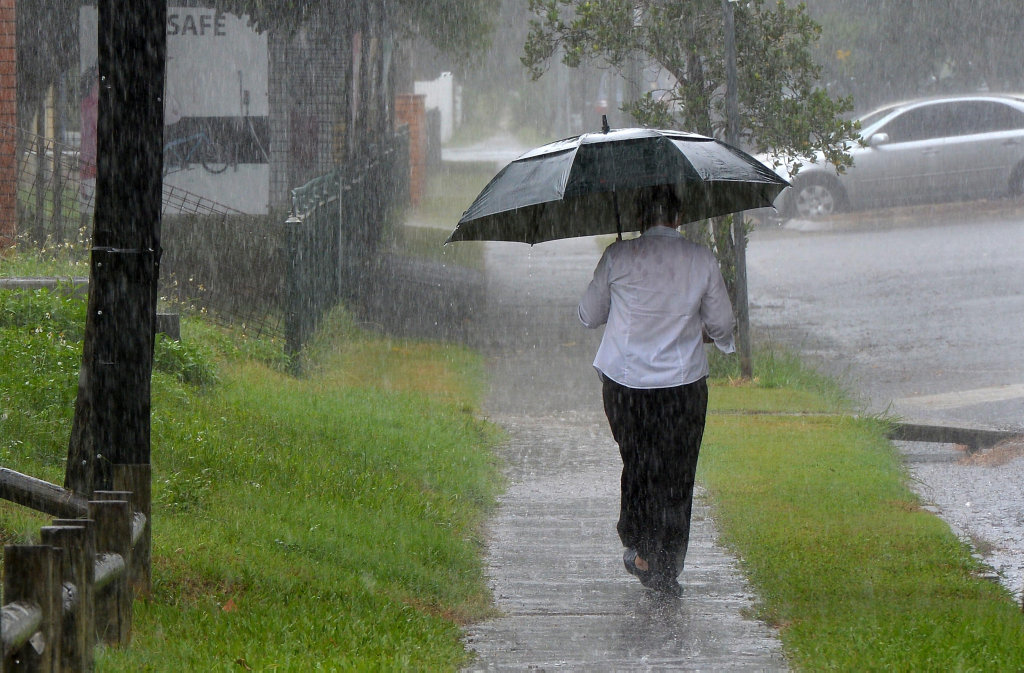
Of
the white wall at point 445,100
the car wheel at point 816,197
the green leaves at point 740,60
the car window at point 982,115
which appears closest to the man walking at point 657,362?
the green leaves at point 740,60

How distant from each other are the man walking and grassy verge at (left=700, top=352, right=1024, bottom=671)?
56 centimetres

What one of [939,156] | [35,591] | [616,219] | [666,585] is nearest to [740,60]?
[616,219]

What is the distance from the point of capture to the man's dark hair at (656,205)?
5.63 metres

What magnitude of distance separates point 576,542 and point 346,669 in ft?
7.87

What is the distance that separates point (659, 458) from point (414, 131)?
23.8 meters

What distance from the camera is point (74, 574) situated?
12.2 feet

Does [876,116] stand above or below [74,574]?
above

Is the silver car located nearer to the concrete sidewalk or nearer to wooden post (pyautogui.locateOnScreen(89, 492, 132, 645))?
the concrete sidewalk

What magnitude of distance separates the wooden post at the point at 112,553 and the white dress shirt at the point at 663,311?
7.01 feet

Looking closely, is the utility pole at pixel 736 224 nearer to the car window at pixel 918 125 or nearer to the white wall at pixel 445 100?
the car window at pixel 918 125

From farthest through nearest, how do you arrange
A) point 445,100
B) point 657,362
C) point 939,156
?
point 445,100
point 939,156
point 657,362

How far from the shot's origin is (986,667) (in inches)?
176

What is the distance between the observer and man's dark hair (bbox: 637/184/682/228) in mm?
5629

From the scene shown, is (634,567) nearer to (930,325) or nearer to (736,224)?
(736,224)
